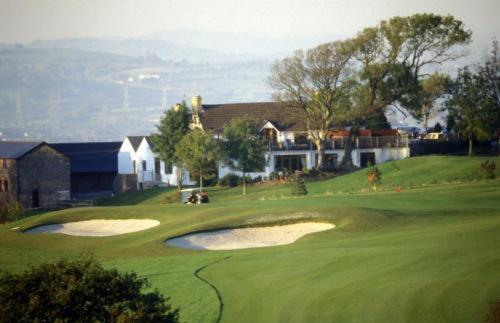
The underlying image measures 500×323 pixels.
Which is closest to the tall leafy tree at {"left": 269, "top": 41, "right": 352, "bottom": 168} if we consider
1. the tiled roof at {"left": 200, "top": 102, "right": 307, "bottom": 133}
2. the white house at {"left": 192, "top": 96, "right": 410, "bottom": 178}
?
the white house at {"left": 192, "top": 96, "right": 410, "bottom": 178}

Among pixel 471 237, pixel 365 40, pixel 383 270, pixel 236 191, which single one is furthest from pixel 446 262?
pixel 365 40

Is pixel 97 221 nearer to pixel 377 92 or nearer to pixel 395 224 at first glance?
pixel 395 224

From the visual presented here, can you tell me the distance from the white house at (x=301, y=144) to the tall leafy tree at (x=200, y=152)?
4951 mm

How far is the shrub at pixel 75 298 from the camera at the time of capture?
15.6 m

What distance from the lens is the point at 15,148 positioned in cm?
8281

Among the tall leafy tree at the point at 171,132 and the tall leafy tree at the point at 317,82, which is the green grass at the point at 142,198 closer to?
the tall leafy tree at the point at 171,132

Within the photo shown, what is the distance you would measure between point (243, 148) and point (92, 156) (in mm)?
35484

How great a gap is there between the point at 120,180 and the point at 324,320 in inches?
3106

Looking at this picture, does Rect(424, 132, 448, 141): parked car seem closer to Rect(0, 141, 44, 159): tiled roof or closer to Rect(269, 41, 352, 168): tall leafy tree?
Rect(269, 41, 352, 168): tall leafy tree

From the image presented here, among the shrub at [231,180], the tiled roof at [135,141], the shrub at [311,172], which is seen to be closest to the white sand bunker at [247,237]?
the shrub at [311,172]

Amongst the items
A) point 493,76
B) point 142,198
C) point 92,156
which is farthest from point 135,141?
point 493,76

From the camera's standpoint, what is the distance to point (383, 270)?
21.8 meters

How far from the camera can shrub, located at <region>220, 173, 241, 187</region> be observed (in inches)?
2972

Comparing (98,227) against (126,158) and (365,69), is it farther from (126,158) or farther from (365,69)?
(126,158)
